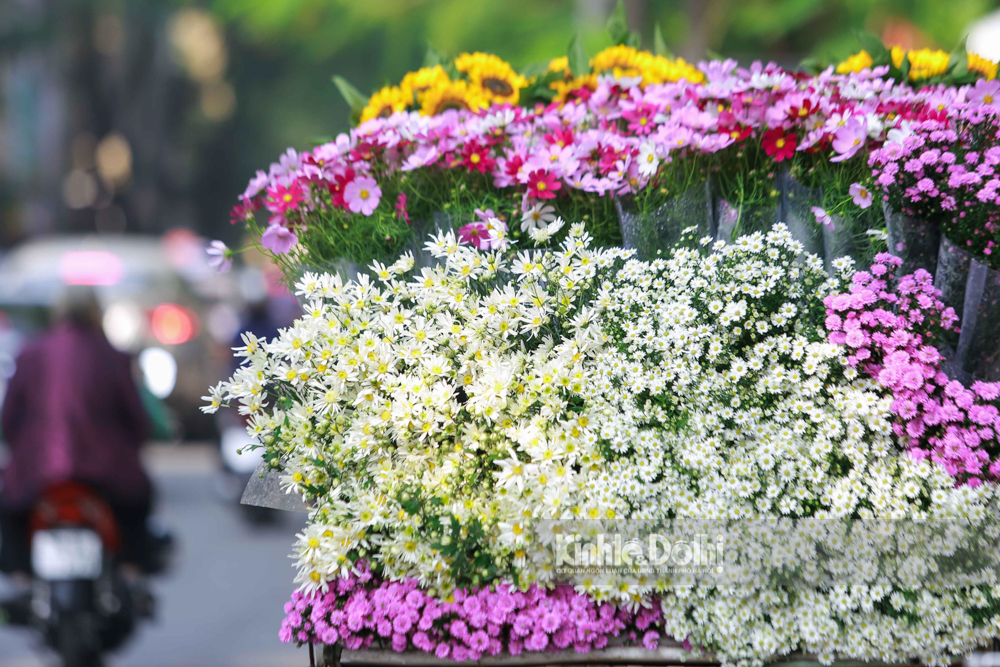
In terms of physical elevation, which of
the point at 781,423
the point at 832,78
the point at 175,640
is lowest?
the point at 175,640

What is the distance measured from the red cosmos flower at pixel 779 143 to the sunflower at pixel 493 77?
A: 762mm

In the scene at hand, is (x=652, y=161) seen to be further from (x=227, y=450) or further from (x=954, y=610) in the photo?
(x=227, y=450)

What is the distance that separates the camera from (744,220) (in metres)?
2.24

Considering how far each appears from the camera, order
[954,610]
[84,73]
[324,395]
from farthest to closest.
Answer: [84,73], [324,395], [954,610]

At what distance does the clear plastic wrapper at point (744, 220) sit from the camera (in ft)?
7.30

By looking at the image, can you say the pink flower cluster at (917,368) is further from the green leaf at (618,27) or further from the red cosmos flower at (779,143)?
the green leaf at (618,27)

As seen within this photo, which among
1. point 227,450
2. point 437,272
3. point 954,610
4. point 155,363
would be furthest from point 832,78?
point 155,363

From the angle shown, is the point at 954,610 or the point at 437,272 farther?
the point at 437,272

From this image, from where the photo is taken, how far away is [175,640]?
19.2 feet

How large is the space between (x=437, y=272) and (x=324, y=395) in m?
0.36

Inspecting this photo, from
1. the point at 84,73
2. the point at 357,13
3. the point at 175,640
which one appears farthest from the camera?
the point at 84,73

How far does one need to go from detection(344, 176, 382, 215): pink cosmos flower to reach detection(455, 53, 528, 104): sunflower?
0.53 m

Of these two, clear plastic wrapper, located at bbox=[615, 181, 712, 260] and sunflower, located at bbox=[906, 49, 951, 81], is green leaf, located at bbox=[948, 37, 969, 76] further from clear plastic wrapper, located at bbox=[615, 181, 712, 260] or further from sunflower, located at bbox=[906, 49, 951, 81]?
clear plastic wrapper, located at bbox=[615, 181, 712, 260]

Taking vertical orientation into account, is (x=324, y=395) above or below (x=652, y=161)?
below
